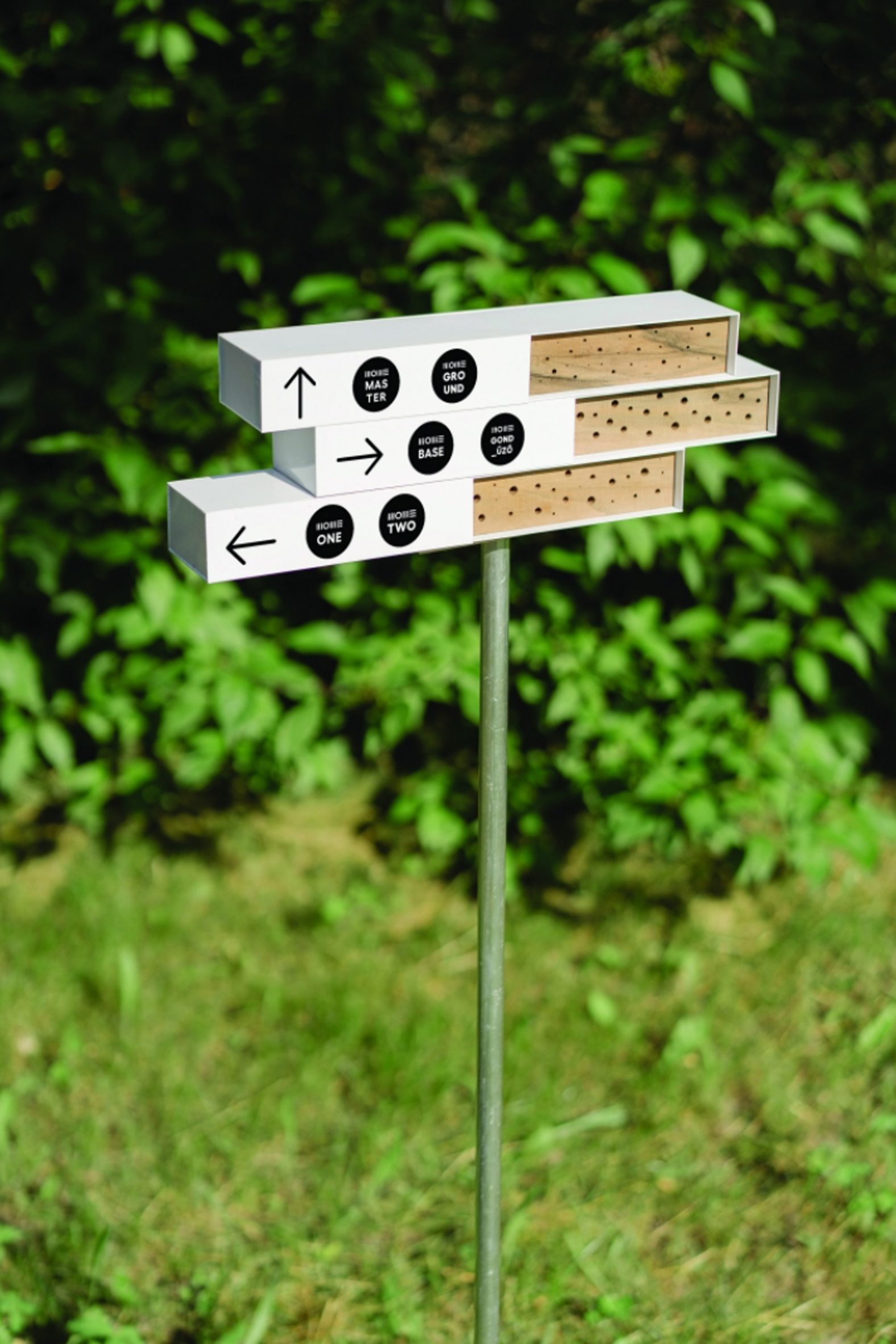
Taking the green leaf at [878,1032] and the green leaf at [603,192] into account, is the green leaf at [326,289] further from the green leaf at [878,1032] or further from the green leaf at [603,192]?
the green leaf at [878,1032]

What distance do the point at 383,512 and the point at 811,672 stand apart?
184 cm

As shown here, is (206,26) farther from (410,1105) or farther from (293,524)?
(410,1105)

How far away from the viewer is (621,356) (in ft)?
5.79

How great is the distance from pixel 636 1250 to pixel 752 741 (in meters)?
1.31

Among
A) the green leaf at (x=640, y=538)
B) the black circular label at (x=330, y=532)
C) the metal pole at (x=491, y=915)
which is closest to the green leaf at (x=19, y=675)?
the green leaf at (x=640, y=538)

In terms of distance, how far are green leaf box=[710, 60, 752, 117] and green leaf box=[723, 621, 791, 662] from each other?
1.10 m

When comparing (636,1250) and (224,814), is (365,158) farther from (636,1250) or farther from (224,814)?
(636,1250)

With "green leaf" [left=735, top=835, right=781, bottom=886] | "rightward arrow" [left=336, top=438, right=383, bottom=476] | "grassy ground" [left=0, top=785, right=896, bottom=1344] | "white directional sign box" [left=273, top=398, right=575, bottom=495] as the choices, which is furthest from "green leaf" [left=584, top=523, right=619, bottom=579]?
"rightward arrow" [left=336, top=438, right=383, bottom=476]

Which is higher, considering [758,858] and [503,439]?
[503,439]

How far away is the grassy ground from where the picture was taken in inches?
104

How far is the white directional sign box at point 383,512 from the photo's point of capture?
5.33ft

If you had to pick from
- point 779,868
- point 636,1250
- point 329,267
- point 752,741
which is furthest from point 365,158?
point 636,1250

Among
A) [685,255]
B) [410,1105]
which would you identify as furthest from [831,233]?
[410,1105]

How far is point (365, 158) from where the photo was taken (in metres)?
3.30
